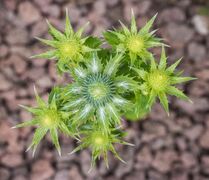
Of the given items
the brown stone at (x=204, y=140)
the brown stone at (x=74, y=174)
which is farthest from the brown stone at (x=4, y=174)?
the brown stone at (x=204, y=140)

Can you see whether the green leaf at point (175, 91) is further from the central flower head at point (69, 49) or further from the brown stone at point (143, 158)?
the brown stone at point (143, 158)

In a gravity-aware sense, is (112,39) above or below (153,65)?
above

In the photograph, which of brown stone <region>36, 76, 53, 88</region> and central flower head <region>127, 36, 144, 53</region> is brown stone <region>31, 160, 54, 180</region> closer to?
brown stone <region>36, 76, 53, 88</region>

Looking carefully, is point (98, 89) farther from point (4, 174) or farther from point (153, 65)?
point (4, 174)

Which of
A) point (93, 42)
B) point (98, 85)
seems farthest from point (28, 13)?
point (98, 85)

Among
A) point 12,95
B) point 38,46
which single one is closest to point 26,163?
point 12,95

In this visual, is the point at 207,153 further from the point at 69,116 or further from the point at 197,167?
the point at 69,116
